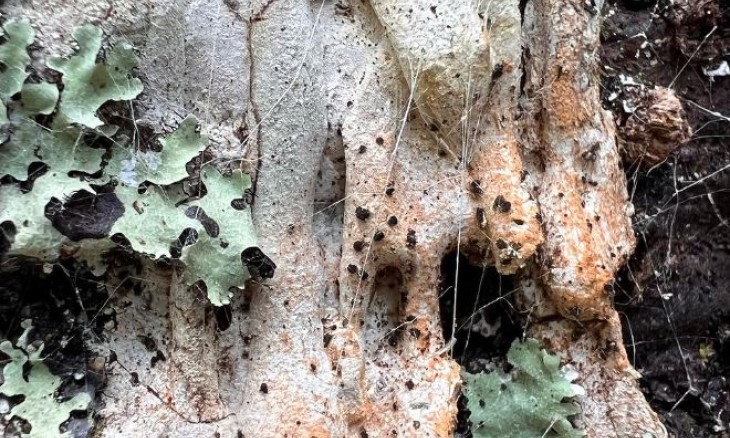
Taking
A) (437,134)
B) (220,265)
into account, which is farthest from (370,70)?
(220,265)

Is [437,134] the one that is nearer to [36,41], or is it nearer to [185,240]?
[185,240]

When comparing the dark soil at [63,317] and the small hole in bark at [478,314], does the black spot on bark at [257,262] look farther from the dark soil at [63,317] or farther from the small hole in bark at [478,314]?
the small hole in bark at [478,314]

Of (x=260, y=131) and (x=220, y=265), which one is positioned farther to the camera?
(x=260, y=131)

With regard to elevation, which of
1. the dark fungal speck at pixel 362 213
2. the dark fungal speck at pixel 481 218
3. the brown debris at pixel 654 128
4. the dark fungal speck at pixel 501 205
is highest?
the brown debris at pixel 654 128

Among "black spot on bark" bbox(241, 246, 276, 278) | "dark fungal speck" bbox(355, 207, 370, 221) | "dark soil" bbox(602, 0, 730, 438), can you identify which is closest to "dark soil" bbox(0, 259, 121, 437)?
"black spot on bark" bbox(241, 246, 276, 278)

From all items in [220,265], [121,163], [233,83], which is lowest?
[220,265]

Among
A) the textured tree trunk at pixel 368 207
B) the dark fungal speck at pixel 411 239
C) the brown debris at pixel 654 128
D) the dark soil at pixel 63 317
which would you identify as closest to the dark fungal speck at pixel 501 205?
the textured tree trunk at pixel 368 207

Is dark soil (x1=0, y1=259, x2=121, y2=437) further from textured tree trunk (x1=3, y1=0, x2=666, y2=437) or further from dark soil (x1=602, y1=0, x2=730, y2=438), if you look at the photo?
dark soil (x1=602, y1=0, x2=730, y2=438)
